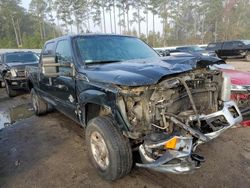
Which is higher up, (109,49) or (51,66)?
(109,49)

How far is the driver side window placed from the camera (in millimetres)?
4258

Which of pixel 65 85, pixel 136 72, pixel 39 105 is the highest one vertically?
pixel 136 72

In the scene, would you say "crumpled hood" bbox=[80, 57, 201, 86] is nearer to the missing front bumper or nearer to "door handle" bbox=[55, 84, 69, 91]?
the missing front bumper

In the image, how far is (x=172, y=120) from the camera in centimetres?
293

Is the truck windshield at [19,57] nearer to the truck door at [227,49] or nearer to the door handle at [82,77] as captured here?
the door handle at [82,77]

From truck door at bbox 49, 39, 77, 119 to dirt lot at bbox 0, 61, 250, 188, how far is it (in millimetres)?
684

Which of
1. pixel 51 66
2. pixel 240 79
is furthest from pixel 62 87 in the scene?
pixel 240 79

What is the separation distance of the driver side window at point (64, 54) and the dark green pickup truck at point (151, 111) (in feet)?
0.93

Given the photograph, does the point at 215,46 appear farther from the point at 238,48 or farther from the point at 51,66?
the point at 51,66

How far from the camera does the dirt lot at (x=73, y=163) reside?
11.2 ft

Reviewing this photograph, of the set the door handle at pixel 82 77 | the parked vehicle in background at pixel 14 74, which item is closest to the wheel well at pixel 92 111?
the door handle at pixel 82 77

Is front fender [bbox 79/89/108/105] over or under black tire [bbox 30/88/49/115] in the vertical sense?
over

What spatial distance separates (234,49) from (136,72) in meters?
19.8

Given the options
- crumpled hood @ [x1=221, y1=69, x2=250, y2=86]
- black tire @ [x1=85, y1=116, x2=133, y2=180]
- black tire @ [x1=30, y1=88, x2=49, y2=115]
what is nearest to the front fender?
black tire @ [x1=85, y1=116, x2=133, y2=180]
